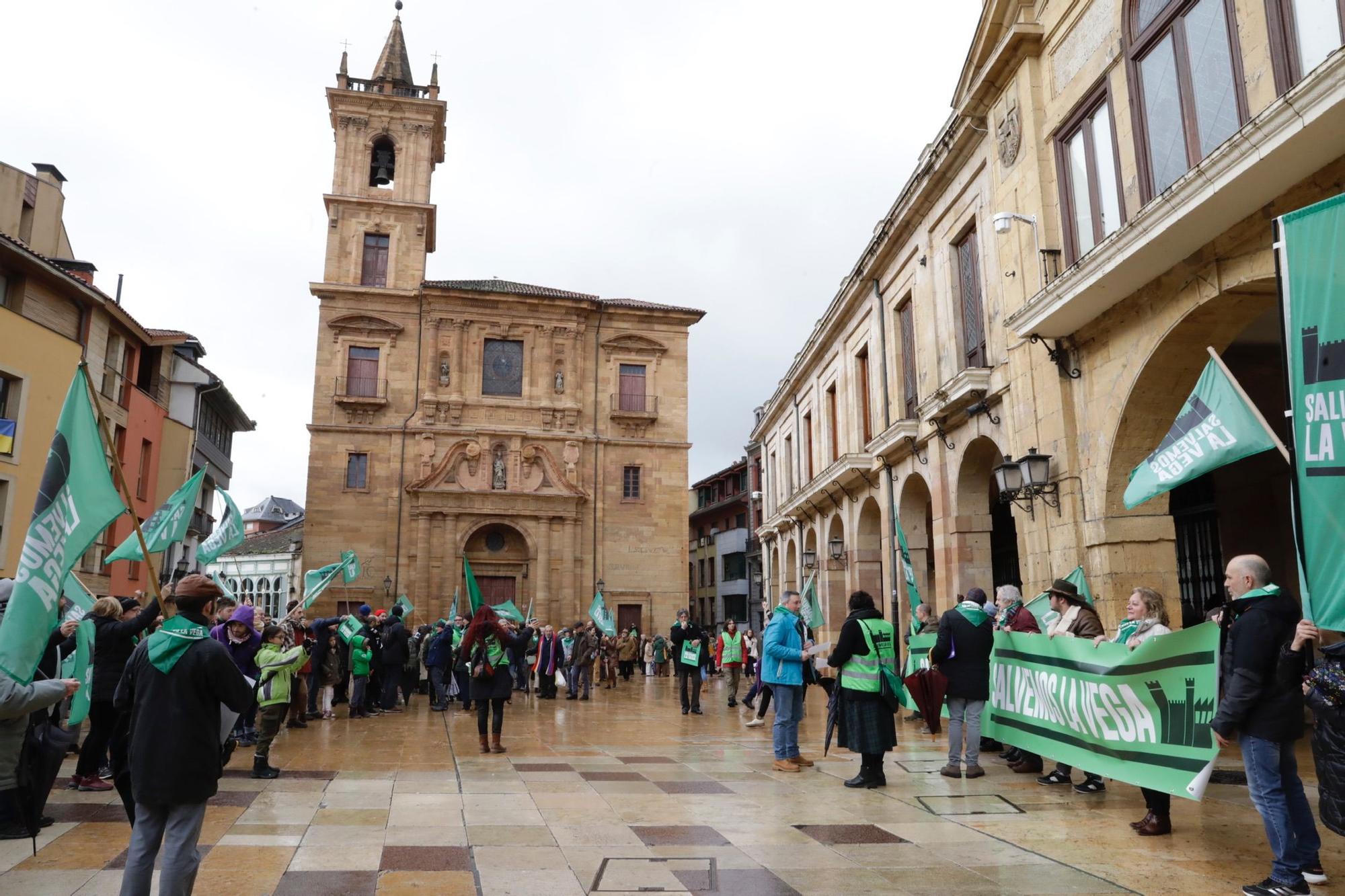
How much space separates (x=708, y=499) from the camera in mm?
61312

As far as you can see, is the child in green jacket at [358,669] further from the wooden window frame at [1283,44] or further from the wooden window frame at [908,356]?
the wooden window frame at [1283,44]

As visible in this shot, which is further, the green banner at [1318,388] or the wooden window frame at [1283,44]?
the wooden window frame at [1283,44]

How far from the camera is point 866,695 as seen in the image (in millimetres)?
7914

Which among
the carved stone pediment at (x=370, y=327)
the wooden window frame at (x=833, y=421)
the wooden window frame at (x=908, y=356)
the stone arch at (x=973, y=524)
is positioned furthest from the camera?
the carved stone pediment at (x=370, y=327)

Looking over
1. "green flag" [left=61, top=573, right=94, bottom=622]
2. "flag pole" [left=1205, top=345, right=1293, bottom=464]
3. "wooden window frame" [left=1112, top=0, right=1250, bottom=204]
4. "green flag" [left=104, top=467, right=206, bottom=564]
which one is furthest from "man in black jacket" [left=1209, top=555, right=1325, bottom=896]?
"green flag" [left=104, top=467, right=206, bottom=564]

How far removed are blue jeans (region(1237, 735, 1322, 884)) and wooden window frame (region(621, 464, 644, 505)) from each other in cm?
3192

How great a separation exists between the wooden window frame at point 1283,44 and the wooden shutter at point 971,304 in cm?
612

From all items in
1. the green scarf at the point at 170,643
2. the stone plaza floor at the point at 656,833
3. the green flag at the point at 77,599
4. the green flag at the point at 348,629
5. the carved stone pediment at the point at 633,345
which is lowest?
the stone plaza floor at the point at 656,833

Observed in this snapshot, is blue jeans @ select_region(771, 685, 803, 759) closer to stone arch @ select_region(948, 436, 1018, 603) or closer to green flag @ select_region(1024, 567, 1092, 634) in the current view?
green flag @ select_region(1024, 567, 1092, 634)

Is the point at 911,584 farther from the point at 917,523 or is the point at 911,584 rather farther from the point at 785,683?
the point at 917,523

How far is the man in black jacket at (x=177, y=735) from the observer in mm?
4027

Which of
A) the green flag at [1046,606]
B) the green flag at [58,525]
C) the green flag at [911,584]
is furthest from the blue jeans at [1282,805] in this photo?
the green flag at [911,584]

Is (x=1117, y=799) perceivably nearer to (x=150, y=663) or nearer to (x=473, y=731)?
(x=150, y=663)

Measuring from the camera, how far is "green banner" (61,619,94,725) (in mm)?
7375
